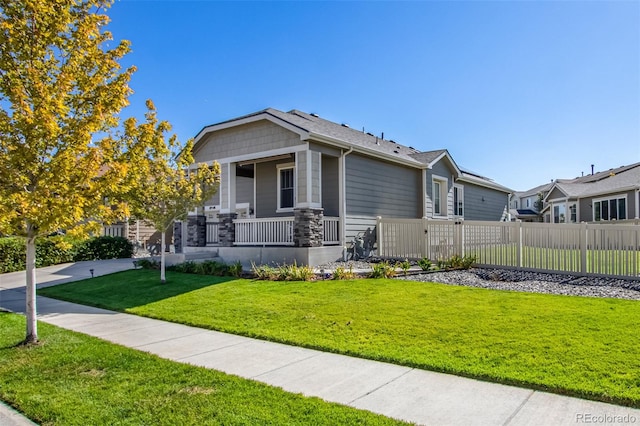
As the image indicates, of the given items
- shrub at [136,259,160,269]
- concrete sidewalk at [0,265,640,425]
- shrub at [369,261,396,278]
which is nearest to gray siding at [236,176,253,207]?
shrub at [136,259,160,269]

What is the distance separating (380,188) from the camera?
53.4 ft

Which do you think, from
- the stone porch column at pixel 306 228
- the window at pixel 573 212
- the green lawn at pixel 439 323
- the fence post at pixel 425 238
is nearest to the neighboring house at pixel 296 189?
the stone porch column at pixel 306 228

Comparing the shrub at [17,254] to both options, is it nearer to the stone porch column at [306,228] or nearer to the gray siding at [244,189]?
the gray siding at [244,189]

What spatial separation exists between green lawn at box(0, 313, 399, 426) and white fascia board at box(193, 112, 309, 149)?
871 cm

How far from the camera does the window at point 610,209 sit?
84.7 ft

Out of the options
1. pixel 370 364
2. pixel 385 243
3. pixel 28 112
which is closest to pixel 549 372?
pixel 370 364

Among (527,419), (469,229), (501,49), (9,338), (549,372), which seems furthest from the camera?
(501,49)

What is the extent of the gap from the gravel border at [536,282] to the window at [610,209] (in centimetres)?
1985

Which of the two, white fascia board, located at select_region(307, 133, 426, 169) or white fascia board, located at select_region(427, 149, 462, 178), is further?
white fascia board, located at select_region(427, 149, 462, 178)

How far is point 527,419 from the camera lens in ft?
11.5

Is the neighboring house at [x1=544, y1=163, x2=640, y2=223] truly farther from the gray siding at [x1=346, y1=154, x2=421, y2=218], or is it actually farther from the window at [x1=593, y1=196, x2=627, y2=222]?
the gray siding at [x1=346, y1=154, x2=421, y2=218]

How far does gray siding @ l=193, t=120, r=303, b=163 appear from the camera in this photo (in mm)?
13836

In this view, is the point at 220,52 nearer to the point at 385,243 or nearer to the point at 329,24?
the point at 329,24

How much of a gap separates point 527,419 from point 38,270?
17.9m
